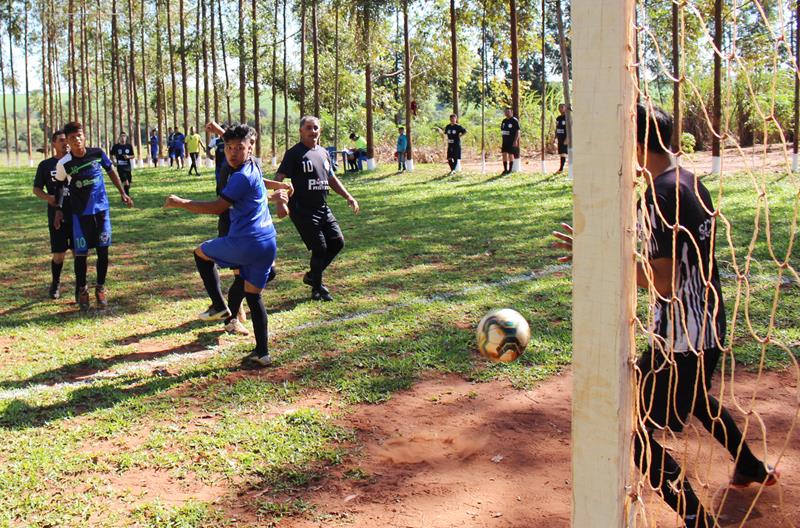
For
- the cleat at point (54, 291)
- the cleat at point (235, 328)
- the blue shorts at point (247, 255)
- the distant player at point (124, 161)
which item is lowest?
the cleat at point (235, 328)

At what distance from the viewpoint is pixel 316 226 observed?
807cm

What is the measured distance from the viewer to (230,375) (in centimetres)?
589

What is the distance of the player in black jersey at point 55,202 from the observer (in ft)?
27.1

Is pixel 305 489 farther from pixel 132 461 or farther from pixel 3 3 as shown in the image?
pixel 3 3

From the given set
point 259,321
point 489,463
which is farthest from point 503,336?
point 259,321

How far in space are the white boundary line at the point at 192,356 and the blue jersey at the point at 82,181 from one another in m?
2.43

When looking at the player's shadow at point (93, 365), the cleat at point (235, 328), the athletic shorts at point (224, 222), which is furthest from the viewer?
the athletic shorts at point (224, 222)

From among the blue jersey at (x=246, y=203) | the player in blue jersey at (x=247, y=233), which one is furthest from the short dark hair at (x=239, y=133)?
the blue jersey at (x=246, y=203)

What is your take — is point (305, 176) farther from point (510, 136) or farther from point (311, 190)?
point (510, 136)

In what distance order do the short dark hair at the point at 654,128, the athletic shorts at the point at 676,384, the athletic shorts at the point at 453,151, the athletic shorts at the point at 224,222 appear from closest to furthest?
the short dark hair at the point at 654,128 < the athletic shorts at the point at 676,384 < the athletic shorts at the point at 224,222 < the athletic shorts at the point at 453,151

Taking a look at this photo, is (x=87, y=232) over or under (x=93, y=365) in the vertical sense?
over

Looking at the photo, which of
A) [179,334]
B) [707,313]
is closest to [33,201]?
[179,334]

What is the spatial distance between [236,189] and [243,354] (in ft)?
4.67

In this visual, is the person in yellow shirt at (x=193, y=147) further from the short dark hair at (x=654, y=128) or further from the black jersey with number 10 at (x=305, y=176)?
the short dark hair at (x=654, y=128)
